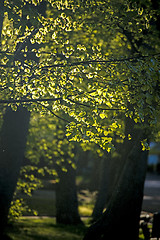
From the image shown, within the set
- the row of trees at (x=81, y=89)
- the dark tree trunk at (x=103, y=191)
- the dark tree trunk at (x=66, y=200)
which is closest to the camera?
the row of trees at (x=81, y=89)

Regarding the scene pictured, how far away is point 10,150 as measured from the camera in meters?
9.14

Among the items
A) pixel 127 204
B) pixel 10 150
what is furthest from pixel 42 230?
pixel 10 150

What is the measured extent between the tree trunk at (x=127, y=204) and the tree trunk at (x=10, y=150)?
9.17 feet

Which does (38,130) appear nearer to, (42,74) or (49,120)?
(49,120)

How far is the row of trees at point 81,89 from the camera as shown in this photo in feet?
22.6

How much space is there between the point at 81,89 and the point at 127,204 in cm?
419

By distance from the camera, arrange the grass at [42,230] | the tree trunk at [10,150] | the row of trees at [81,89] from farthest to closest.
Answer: the grass at [42,230]
the tree trunk at [10,150]
the row of trees at [81,89]

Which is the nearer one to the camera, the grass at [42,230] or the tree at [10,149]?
the tree at [10,149]

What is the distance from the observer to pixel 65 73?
23.5ft

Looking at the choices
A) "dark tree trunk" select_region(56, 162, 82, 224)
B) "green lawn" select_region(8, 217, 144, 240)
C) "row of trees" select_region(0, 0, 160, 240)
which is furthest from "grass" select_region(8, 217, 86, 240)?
"row of trees" select_region(0, 0, 160, 240)

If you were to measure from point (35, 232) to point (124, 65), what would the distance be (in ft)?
28.2

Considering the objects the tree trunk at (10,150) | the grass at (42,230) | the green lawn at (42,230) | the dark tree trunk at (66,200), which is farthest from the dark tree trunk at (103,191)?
the tree trunk at (10,150)

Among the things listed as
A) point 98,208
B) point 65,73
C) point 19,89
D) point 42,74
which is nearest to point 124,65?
point 65,73

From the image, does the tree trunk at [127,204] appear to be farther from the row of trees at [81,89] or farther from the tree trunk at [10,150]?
the tree trunk at [10,150]
